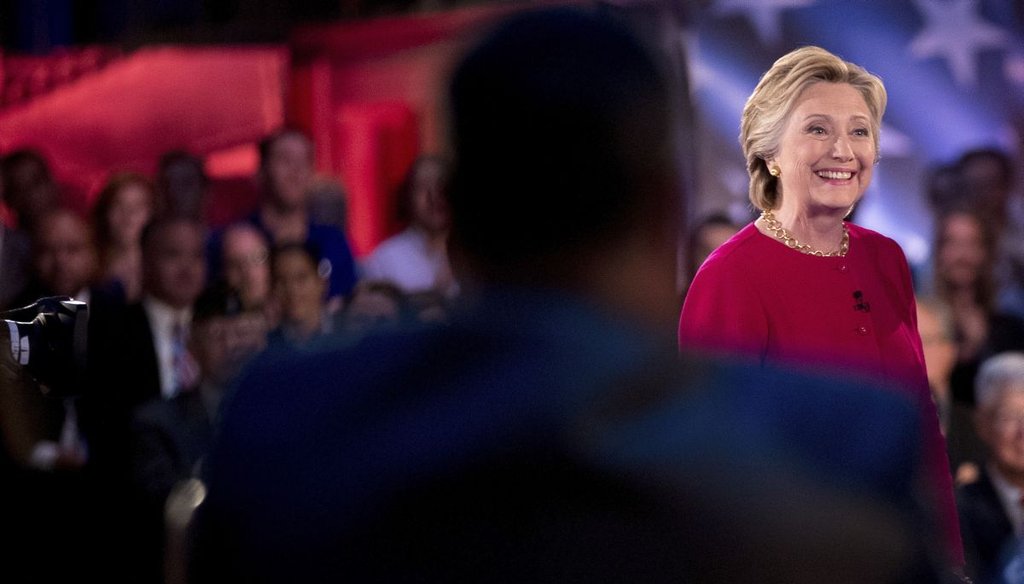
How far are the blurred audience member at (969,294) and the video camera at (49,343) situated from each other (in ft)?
11.3

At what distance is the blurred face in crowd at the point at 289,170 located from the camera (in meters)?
5.42

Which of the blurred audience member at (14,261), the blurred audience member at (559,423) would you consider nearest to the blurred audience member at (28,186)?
the blurred audience member at (14,261)

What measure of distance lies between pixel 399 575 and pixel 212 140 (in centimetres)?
535

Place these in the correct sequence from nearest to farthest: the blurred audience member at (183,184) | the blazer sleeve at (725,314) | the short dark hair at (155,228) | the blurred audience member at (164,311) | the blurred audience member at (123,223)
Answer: the blazer sleeve at (725,314) → the blurred audience member at (164,311) → the short dark hair at (155,228) → the blurred audience member at (123,223) → the blurred audience member at (183,184)

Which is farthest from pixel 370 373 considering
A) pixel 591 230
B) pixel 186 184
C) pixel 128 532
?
pixel 186 184

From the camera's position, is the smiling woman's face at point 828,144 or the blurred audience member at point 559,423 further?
the smiling woman's face at point 828,144

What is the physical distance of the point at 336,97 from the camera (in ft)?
19.7

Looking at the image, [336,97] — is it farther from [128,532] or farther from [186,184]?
[128,532]

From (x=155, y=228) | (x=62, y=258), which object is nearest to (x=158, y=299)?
(x=155, y=228)

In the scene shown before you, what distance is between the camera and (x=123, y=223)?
5.47 meters

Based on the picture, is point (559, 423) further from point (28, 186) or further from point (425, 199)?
point (28, 186)

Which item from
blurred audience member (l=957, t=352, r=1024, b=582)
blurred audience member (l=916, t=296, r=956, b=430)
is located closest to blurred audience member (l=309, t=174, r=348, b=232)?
blurred audience member (l=916, t=296, r=956, b=430)

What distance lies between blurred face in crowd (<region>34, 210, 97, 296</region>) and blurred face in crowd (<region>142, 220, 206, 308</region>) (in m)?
0.35

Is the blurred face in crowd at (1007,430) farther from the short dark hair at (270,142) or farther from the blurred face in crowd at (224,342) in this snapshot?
the short dark hair at (270,142)
